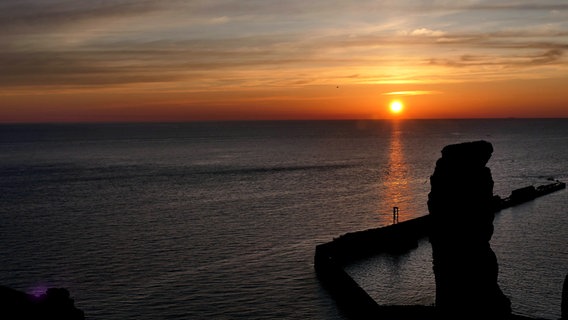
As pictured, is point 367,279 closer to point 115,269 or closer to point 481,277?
point 115,269

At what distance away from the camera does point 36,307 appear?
63.5ft

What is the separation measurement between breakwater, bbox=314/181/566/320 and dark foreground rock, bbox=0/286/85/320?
20.1 metres

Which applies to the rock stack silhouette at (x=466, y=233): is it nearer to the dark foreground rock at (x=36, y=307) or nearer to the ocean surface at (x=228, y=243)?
the dark foreground rock at (x=36, y=307)

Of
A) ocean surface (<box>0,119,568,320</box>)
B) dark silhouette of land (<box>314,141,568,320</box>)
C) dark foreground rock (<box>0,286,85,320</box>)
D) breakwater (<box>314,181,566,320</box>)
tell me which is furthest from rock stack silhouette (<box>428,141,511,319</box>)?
ocean surface (<box>0,119,568,320</box>)

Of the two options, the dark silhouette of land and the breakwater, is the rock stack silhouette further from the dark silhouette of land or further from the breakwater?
the breakwater

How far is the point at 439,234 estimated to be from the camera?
25.5 metres

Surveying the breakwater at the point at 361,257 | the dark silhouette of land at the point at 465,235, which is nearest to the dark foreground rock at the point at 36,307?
the dark silhouette of land at the point at 465,235

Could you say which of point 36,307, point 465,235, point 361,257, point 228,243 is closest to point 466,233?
point 465,235

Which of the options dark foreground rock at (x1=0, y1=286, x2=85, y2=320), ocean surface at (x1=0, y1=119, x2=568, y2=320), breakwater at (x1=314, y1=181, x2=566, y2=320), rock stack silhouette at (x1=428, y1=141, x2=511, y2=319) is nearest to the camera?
dark foreground rock at (x1=0, y1=286, x2=85, y2=320)

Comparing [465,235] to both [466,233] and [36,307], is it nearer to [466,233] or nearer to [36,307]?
[466,233]

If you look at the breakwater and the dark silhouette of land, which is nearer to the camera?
the dark silhouette of land

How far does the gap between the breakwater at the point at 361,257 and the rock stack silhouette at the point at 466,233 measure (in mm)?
7853

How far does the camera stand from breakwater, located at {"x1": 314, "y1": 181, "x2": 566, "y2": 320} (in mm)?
39594

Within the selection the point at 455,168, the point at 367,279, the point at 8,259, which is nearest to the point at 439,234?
the point at 455,168
